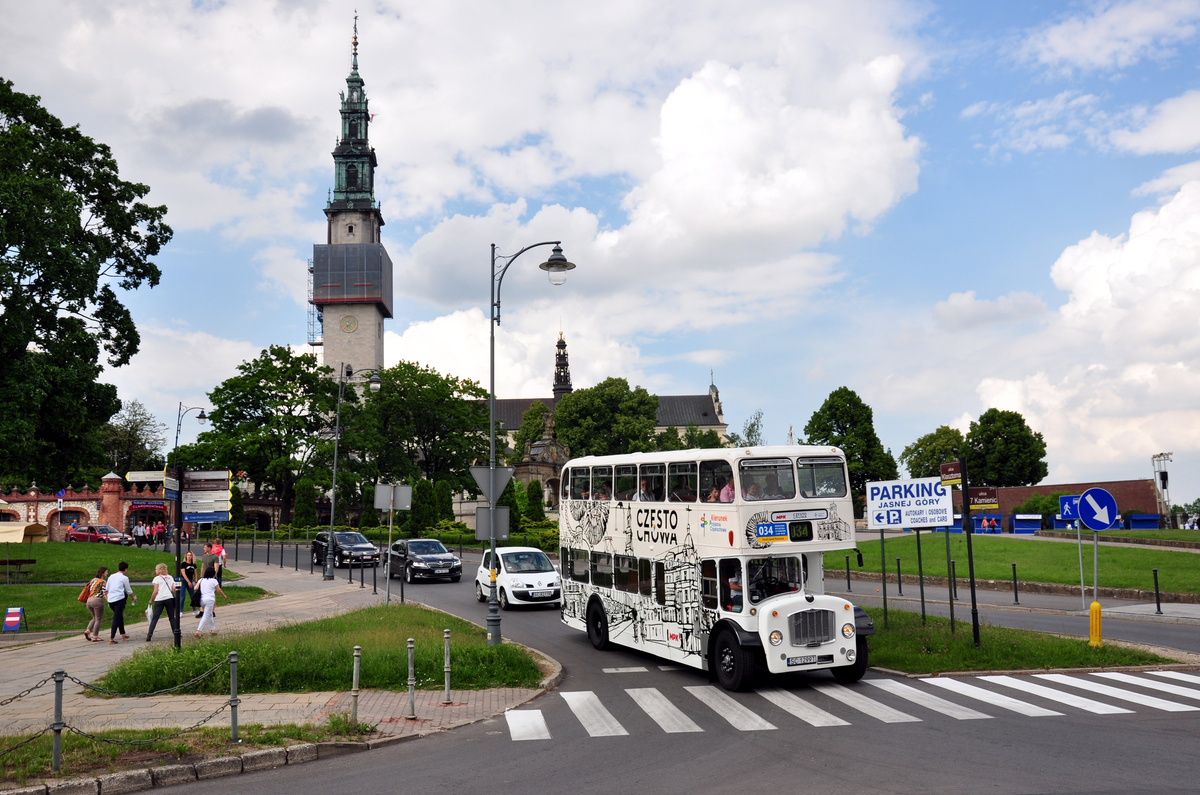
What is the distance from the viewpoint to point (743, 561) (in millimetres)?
12789

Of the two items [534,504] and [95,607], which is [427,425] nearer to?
[534,504]

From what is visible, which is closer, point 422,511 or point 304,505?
point 422,511

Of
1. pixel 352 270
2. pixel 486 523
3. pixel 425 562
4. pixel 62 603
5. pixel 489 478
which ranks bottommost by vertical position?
pixel 62 603

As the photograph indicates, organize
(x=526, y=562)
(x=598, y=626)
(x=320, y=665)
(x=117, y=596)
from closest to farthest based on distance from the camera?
(x=320, y=665) < (x=598, y=626) < (x=117, y=596) < (x=526, y=562)

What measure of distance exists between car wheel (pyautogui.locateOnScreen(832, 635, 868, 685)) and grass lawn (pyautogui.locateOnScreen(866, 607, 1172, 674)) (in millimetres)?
1411

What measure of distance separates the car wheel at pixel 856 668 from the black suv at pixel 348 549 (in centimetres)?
2774

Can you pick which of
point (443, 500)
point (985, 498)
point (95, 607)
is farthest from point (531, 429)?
point (95, 607)

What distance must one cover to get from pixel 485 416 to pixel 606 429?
2575 centimetres

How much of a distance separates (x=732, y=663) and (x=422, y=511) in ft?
157

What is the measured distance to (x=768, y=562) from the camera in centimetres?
1303

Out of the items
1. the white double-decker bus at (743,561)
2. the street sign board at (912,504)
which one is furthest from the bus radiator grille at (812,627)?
the street sign board at (912,504)

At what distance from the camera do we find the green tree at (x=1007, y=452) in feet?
278

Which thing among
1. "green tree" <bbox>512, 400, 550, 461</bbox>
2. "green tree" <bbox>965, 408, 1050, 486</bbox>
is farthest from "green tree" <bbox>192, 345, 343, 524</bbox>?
"green tree" <bbox>965, 408, 1050, 486</bbox>

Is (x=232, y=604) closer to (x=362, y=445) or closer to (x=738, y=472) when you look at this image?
(x=738, y=472)
